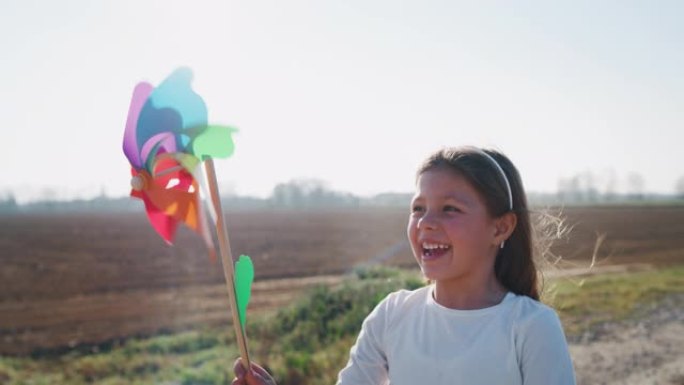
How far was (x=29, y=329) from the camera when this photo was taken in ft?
38.8

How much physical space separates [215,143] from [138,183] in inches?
10.6

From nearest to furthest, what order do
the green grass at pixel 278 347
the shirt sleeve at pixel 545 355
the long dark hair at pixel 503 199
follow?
the shirt sleeve at pixel 545 355
the long dark hair at pixel 503 199
the green grass at pixel 278 347

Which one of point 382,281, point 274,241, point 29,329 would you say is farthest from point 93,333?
point 274,241

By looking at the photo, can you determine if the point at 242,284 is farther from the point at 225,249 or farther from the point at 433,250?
the point at 433,250

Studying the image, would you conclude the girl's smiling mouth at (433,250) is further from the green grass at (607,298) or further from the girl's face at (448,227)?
the green grass at (607,298)

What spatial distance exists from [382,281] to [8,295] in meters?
10.9

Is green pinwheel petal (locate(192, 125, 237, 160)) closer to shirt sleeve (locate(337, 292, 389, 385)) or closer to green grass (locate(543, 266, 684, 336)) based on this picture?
shirt sleeve (locate(337, 292, 389, 385))

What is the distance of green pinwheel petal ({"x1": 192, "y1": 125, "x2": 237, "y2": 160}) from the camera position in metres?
1.79

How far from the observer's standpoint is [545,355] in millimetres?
1646

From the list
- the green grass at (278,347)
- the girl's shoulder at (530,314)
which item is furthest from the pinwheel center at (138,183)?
the green grass at (278,347)

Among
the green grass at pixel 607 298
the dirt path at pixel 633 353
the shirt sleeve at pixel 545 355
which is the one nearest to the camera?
the shirt sleeve at pixel 545 355

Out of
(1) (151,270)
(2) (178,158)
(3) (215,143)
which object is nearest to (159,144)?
(2) (178,158)

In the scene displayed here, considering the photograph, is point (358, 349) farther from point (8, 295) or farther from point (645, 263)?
point (645, 263)

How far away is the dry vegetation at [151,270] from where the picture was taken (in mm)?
11945
